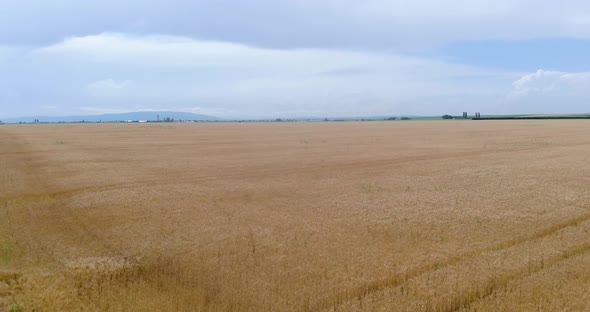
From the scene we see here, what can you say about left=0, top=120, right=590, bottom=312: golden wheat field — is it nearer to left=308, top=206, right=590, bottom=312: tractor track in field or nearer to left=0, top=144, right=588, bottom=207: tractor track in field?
left=308, top=206, right=590, bottom=312: tractor track in field

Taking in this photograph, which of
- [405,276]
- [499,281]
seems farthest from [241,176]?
[499,281]

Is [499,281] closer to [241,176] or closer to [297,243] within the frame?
[297,243]

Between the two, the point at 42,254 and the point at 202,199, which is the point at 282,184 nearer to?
the point at 202,199

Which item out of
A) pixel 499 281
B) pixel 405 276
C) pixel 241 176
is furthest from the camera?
pixel 241 176

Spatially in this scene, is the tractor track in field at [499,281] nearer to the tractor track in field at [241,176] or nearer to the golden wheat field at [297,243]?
the golden wheat field at [297,243]

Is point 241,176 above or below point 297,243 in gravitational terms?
above

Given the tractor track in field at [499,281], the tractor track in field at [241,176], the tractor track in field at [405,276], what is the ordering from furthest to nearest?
1. the tractor track in field at [241,176]
2. the tractor track in field at [405,276]
3. the tractor track in field at [499,281]

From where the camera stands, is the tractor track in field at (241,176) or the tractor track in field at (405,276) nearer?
the tractor track in field at (405,276)

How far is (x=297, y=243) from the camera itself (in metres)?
9.34

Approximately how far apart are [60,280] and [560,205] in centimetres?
1297

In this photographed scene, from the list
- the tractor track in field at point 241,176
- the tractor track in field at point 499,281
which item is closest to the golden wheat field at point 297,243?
the tractor track in field at point 499,281

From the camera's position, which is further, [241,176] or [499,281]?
[241,176]

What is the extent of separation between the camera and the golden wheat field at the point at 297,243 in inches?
266

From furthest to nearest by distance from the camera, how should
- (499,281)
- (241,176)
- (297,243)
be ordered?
(241,176)
(297,243)
(499,281)
